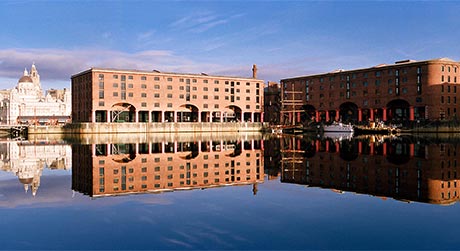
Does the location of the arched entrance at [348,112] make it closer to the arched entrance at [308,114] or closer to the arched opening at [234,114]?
the arched entrance at [308,114]

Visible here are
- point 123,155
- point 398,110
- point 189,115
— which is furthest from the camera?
point 189,115

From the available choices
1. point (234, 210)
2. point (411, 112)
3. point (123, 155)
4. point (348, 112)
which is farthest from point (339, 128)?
point (234, 210)

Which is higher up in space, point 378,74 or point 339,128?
point 378,74

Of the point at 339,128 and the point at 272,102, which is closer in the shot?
the point at 339,128

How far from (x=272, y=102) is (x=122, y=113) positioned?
54.3m

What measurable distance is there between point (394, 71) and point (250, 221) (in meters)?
95.5

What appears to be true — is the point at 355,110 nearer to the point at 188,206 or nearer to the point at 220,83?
the point at 220,83

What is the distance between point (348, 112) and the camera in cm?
11038

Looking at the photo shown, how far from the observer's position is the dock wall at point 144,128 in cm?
8850

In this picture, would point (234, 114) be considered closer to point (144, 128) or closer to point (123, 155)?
point (144, 128)

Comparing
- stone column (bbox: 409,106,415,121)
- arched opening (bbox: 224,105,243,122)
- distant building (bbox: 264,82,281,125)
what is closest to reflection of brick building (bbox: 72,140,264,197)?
stone column (bbox: 409,106,415,121)

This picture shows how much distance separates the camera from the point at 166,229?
401 inches

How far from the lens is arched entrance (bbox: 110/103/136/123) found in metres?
97.2

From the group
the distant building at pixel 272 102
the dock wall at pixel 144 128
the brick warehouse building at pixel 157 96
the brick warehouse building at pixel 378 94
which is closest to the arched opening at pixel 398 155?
the brick warehouse building at pixel 378 94
